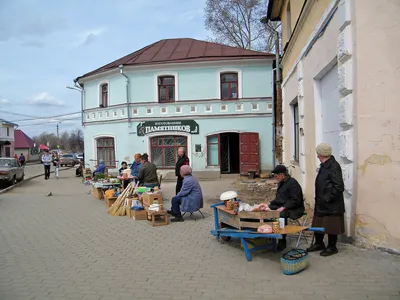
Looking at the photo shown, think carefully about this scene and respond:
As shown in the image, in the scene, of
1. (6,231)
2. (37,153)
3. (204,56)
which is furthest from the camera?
(37,153)

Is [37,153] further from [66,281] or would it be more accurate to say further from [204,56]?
[66,281]

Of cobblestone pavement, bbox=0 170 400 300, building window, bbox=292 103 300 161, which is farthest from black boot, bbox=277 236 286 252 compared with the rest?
building window, bbox=292 103 300 161

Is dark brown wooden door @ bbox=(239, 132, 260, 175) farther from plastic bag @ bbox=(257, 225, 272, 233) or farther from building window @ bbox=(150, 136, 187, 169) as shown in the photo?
plastic bag @ bbox=(257, 225, 272, 233)

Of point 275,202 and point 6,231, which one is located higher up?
point 275,202

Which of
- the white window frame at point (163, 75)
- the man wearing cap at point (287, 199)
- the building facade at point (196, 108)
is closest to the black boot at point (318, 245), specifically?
the man wearing cap at point (287, 199)

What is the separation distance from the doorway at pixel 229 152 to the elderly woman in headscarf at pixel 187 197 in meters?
11.7

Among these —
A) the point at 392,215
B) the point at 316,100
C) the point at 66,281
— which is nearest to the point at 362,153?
the point at 392,215

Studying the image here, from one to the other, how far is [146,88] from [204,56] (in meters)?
3.66

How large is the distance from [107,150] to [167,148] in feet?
13.5

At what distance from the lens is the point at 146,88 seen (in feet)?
63.6

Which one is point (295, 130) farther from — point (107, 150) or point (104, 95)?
point (104, 95)

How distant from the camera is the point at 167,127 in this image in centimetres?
1903

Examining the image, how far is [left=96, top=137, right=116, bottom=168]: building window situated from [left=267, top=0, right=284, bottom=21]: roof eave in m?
11.6

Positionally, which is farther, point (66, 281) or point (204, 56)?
point (204, 56)
